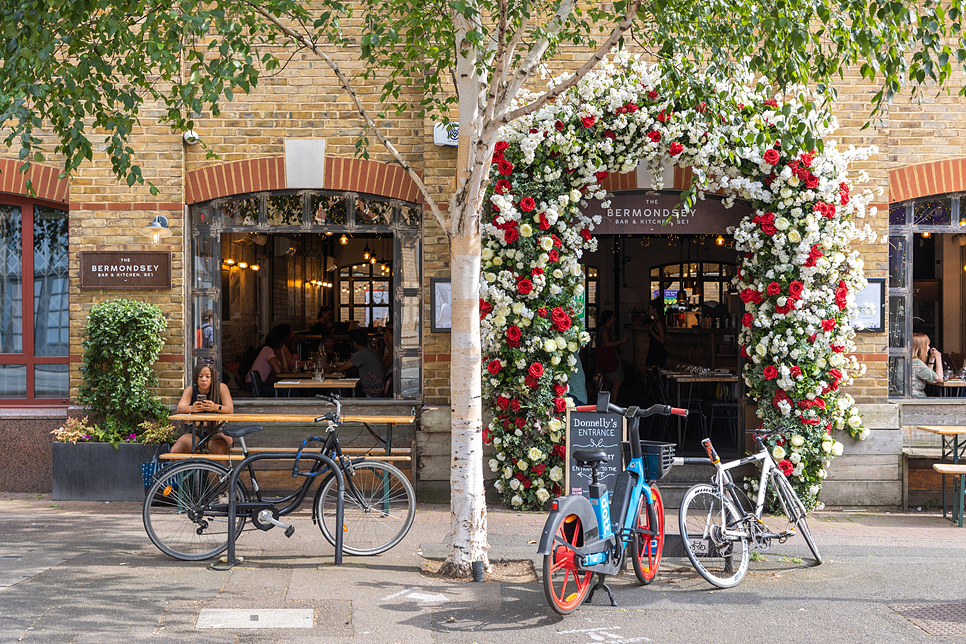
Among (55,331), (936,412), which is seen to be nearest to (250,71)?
(55,331)

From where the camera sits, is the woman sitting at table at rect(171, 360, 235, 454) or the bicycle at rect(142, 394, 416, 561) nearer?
the bicycle at rect(142, 394, 416, 561)

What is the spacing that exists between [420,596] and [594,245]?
12.7ft

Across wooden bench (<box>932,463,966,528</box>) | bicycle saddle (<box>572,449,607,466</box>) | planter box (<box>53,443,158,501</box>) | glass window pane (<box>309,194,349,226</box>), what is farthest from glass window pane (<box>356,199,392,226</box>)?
wooden bench (<box>932,463,966,528</box>)

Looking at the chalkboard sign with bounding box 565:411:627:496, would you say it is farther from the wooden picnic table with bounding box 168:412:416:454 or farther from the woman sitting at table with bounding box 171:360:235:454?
the woman sitting at table with bounding box 171:360:235:454

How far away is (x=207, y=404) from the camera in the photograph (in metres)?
7.83

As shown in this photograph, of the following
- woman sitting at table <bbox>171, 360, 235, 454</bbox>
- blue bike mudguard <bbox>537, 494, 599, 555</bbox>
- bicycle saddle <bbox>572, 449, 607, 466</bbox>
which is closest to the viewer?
blue bike mudguard <bbox>537, 494, 599, 555</bbox>

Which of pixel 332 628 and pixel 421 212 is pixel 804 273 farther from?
pixel 332 628

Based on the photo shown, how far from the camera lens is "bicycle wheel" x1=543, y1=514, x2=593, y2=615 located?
4773 millimetres

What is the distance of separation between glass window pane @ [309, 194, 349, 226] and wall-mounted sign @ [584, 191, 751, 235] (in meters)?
2.66

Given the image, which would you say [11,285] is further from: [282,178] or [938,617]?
[938,617]

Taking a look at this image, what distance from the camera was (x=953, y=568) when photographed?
6148mm

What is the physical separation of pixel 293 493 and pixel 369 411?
2.43 meters

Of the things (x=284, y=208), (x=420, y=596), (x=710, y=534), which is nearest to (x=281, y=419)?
(x=284, y=208)

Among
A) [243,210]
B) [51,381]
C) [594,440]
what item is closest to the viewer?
[594,440]
